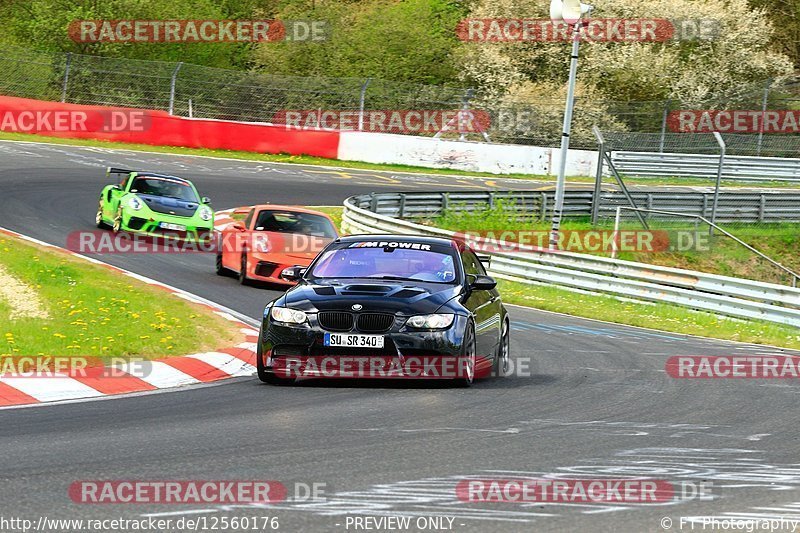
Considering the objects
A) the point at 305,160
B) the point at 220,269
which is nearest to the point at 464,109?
the point at 305,160

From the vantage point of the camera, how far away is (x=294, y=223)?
20.5 metres

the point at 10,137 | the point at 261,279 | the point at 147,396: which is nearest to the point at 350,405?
the point at 147,396

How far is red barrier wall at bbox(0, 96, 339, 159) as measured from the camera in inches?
1555

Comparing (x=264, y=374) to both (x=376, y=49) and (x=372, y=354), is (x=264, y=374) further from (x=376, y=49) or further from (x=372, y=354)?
(x=376, y=49)

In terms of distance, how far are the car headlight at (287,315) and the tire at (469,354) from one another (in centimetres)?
140

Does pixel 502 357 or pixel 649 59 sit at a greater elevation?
pixel 649 59

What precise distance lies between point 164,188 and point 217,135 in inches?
615

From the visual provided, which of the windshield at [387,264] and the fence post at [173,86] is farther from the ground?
the fence post at [173,86]

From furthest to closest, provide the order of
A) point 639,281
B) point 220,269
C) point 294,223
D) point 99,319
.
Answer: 1. point 639,281
2. point 220,269
3. point 294,223
4. point 99,319

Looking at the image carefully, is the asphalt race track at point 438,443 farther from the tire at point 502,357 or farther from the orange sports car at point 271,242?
the orange sports car at point 271,242

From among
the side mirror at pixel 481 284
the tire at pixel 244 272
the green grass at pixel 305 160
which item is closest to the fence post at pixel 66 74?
the green grass at pixel 305 160

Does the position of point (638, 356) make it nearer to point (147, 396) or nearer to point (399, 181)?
point (147, 396)

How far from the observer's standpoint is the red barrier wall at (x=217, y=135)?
39500 mm

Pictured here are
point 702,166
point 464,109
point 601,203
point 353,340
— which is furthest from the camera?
point 464,109
